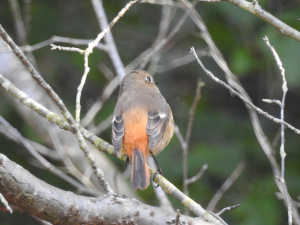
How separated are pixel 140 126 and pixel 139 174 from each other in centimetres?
62

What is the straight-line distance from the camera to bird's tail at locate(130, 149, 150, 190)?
318 cm

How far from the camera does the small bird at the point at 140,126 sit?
11.1 feet

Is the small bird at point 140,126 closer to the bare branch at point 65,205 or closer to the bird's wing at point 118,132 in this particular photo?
the bird's wing at point 118,132

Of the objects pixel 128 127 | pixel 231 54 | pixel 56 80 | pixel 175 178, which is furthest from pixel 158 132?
pixel 56 80

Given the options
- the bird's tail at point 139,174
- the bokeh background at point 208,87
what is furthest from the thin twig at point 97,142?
the bokeh background at point 208,87

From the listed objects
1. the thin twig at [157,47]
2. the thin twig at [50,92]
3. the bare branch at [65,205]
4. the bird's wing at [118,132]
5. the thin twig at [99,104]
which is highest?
the thin twig at [157,47]

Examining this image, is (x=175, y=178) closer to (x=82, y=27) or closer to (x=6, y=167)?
(x=82, y=27)

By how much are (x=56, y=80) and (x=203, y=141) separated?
2444 millimetres

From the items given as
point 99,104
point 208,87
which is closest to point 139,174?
point 99,104

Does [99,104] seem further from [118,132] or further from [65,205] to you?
[65,205]

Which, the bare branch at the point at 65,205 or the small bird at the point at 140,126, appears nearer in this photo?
the bare branch at the point at 65,205

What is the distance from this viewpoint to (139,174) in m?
3.25

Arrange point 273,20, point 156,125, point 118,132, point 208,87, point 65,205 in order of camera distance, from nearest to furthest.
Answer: point 65,205 < point 273,20 < point 118,132 < point 156,125 < point 208,87

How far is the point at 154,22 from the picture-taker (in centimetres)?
689
